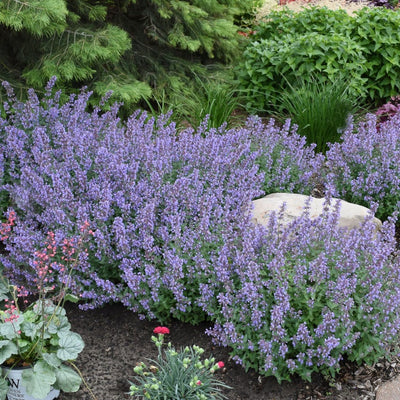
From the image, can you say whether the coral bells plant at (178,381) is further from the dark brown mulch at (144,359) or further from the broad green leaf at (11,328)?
the broad green leaf at (11,328)

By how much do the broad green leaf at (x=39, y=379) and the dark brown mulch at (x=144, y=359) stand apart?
11.8 inches

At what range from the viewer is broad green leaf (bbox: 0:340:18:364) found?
2529 mm

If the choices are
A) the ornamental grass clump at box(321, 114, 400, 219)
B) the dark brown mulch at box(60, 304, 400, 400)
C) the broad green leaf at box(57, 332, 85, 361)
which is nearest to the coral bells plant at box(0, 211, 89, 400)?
the broad green leaf at box(57, 332, 85, 361)

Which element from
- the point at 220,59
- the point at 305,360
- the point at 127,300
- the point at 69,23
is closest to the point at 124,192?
the point at 127,300

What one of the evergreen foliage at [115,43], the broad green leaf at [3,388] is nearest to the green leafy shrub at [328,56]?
the evergreen foliage at [115,43]

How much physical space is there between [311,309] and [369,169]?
1.71 metres

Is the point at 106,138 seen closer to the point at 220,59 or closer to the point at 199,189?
the point at 199,189

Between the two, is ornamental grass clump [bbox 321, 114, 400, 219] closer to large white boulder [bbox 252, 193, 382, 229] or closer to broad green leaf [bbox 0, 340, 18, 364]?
large white boulder [bbox 252, 193, 382, 229]

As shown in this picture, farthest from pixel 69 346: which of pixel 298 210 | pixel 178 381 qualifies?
pixel 298 210

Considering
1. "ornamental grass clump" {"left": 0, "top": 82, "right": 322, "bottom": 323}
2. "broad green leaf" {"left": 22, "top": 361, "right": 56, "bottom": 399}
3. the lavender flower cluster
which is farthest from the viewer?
"ornamental grass clump" {"left": 0, "top": 82, "right": 322, "bottom": 323}

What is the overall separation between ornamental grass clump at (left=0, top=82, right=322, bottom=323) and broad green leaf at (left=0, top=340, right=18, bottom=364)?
59 cm

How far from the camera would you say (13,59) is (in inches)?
204

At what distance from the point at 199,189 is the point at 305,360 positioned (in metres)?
1.27

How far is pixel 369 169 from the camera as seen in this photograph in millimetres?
4133
